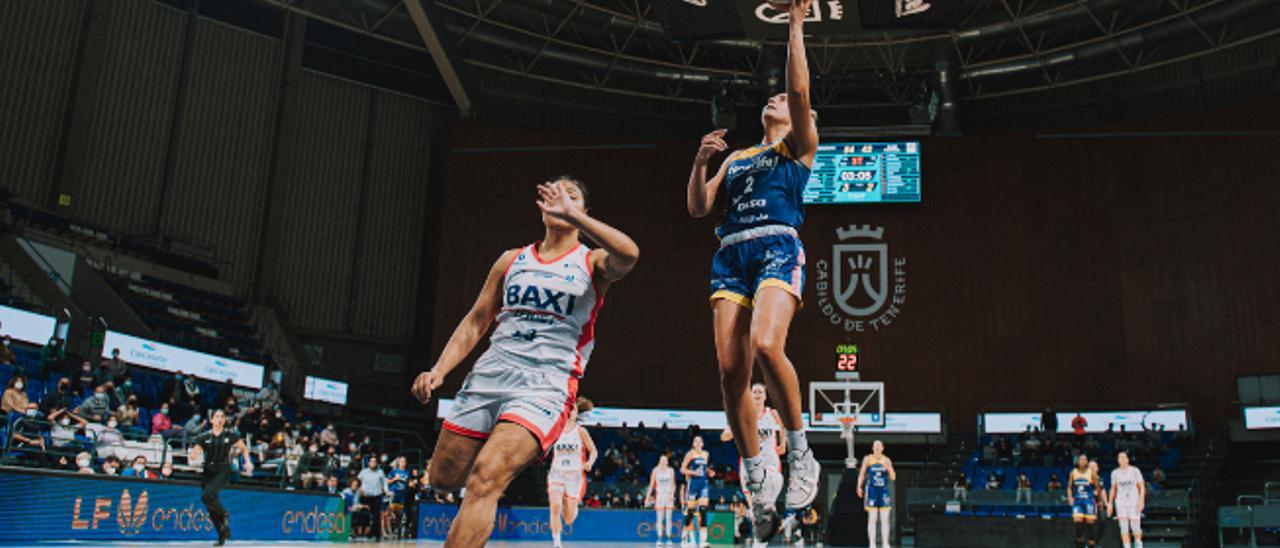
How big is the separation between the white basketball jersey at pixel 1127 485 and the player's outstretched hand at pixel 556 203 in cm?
1681

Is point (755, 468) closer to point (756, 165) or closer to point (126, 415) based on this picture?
point (756, 165)

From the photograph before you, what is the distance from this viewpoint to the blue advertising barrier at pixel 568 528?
23.2m

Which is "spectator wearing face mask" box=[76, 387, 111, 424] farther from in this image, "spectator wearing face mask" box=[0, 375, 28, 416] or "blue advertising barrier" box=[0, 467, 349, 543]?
"blue advertising barrier" box=[0, 467, 349, 543]

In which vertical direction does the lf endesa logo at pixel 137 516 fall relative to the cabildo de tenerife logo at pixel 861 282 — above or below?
below

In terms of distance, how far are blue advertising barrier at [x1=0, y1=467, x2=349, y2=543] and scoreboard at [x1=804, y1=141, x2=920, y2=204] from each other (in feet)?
67.2

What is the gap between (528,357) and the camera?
18.5 ft

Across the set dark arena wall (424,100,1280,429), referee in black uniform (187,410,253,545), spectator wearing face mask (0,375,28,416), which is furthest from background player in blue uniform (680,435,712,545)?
dark arena wall (424,100,1280,429)

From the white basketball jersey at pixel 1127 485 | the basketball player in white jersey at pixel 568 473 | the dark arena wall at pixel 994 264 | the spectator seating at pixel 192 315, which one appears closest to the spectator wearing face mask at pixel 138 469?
the basketball player in white jersey at pixel 568 473

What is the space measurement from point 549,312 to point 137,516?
11563 mm

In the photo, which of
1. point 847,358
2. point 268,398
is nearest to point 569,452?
point 268,398

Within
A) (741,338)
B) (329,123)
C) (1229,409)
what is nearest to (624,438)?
(329,123)

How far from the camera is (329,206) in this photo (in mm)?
35562

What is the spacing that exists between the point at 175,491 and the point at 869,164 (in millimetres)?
24450

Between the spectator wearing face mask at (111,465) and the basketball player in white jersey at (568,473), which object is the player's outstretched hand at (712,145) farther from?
the spectator wearing face mask at (111,465)
